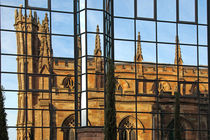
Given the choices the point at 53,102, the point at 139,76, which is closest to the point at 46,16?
the point at 53,102

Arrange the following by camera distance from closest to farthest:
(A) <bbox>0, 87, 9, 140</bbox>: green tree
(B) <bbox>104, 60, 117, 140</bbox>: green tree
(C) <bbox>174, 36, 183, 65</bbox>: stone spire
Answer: (A) <bbox>0, 87, 9, 140</bbox>: green tree, (B) <bbox>104, 60, 117, 140</bbox>: green tree, (C) <bbox>174, 36, 183, 65</bbox>: stone spire

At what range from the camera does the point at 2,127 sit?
23.2 m

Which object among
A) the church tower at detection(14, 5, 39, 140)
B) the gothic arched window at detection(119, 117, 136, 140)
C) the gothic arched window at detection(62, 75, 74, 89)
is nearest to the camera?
the church tower at detection(14, 5, 39, 140)

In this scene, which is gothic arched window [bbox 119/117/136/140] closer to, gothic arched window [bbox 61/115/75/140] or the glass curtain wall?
the glass curtain wall

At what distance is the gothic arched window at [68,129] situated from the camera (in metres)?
26.3

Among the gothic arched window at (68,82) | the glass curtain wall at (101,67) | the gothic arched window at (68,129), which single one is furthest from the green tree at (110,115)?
the gothic arched window at (68,82)

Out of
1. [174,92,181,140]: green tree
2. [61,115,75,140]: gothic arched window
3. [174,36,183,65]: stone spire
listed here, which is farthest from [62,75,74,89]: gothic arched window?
[174,36,183,65]: stone spire

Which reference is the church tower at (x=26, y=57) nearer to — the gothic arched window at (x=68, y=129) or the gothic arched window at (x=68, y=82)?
the gothic arched window at (x=68, y=82)

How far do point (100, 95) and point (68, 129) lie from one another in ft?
9.54

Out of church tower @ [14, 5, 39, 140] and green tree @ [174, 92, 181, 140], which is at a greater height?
church tower @ [14, 5, 39, 140]

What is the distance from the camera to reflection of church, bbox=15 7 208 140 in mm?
26172

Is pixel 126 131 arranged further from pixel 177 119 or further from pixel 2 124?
pixel 2 124

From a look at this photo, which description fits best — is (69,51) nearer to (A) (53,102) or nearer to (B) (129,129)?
(A) (53,102)

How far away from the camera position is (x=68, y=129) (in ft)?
87.0
